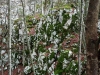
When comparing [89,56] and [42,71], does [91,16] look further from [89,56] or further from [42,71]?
[42,71]

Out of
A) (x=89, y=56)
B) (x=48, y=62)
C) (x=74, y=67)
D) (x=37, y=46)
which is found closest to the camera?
(x=89, y=56)

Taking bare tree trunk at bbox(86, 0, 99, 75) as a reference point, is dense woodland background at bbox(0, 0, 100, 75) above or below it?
below

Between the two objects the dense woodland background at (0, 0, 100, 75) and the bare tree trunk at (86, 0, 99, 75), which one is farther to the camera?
the dense woodland background at (0, 0, 100, 75)

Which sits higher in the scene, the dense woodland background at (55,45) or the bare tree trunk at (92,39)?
the bare tree trunk at (92,39)

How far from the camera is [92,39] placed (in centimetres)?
359

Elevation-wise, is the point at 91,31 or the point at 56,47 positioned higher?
the point at 91,31

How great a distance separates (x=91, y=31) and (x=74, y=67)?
6642 millimetres

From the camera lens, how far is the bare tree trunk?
11.6ft

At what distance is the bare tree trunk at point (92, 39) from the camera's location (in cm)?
353

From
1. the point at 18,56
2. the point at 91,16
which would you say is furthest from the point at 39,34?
the point at 91,16

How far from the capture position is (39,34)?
16812 mm

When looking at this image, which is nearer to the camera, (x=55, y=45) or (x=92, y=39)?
(x=92, y=39)

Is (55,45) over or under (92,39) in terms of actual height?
under

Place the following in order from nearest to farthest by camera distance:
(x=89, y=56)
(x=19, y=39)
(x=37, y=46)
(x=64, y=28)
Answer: (x=89, y=56) < (x=64, y=28) < (x=37, y=46) < (x=19, y=39)
